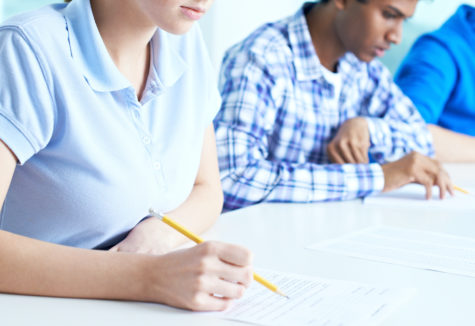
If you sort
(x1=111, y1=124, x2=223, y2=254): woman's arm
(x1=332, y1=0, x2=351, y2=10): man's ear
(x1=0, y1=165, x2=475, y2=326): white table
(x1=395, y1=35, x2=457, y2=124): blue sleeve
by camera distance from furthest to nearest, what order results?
1. (x1=395, y1=35, x2=457, y2=124): blue sleeve
2. (x1=332, y1=0, x2=351, y2=10): man's ear
3. (x1=111, y1=124, x2=223, y2=254): woman's arm
4. (x1=0, y1=165, x2=475, y2=326): white table

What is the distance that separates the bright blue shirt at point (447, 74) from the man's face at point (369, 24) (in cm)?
63

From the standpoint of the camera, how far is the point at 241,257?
2.35ft

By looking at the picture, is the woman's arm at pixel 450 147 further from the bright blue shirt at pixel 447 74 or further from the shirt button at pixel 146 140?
the shirt button at pixel 146 140

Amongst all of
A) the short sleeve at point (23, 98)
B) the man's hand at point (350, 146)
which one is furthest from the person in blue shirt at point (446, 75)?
the short sleeve at point (23, 98)

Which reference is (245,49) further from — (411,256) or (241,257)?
(241,257)

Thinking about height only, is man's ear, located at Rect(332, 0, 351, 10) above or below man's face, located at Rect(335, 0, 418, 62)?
above

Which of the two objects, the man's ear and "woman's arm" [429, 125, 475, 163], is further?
"woman's arm" [429, 125, 475, 163]

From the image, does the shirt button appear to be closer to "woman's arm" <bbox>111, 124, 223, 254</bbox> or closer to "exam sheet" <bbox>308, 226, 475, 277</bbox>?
"woman's arm" <bbox>111, 124, 223, 254</bbox>

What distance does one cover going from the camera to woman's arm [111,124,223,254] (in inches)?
36.8

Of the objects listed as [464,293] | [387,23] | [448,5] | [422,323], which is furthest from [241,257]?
[448,5]

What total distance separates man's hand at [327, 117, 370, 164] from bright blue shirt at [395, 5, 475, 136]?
0.76 meters

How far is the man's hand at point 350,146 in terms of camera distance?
5.65ft

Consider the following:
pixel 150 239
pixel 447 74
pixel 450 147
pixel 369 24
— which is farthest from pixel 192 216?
pixel 447 74

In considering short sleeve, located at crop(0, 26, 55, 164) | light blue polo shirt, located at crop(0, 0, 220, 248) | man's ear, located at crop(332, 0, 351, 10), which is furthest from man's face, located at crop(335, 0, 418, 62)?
short sleeve, located at crop(0, 26, 55, 164)
